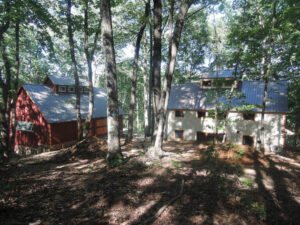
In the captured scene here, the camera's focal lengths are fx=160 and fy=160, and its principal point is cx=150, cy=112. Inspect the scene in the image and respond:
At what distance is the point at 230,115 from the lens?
17703 mm

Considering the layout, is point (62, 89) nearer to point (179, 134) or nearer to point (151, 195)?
point (179, 134)

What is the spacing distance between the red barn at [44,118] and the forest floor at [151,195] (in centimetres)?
973

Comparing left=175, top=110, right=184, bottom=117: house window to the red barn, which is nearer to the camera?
the red barn

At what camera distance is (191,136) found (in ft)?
62.8

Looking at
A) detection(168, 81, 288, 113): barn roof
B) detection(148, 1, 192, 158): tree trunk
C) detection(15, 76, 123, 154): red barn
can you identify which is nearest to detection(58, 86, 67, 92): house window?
detection(15, 76, 123, 154): red barn

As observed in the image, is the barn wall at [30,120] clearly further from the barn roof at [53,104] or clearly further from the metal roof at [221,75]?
the metal roof at [221,75]

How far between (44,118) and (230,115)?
1973 centimetres

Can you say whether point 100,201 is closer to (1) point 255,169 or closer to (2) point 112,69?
(2) point 112,69

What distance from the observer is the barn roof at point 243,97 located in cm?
1648

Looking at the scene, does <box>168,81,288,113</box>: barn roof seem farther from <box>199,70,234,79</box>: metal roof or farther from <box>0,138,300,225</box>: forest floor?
<box>0,138,300,225</box>: forest floor

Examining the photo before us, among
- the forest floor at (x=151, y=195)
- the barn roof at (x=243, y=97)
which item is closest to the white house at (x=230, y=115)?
the barn roof at (x=243, y=97)

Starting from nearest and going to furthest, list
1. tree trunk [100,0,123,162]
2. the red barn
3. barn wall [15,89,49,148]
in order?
tree trunk [100,0,123,162]
the red barn
barn wall [15,89,49,148]

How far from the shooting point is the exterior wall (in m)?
16.0

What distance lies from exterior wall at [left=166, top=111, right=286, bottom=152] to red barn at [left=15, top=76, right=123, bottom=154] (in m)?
11.2
